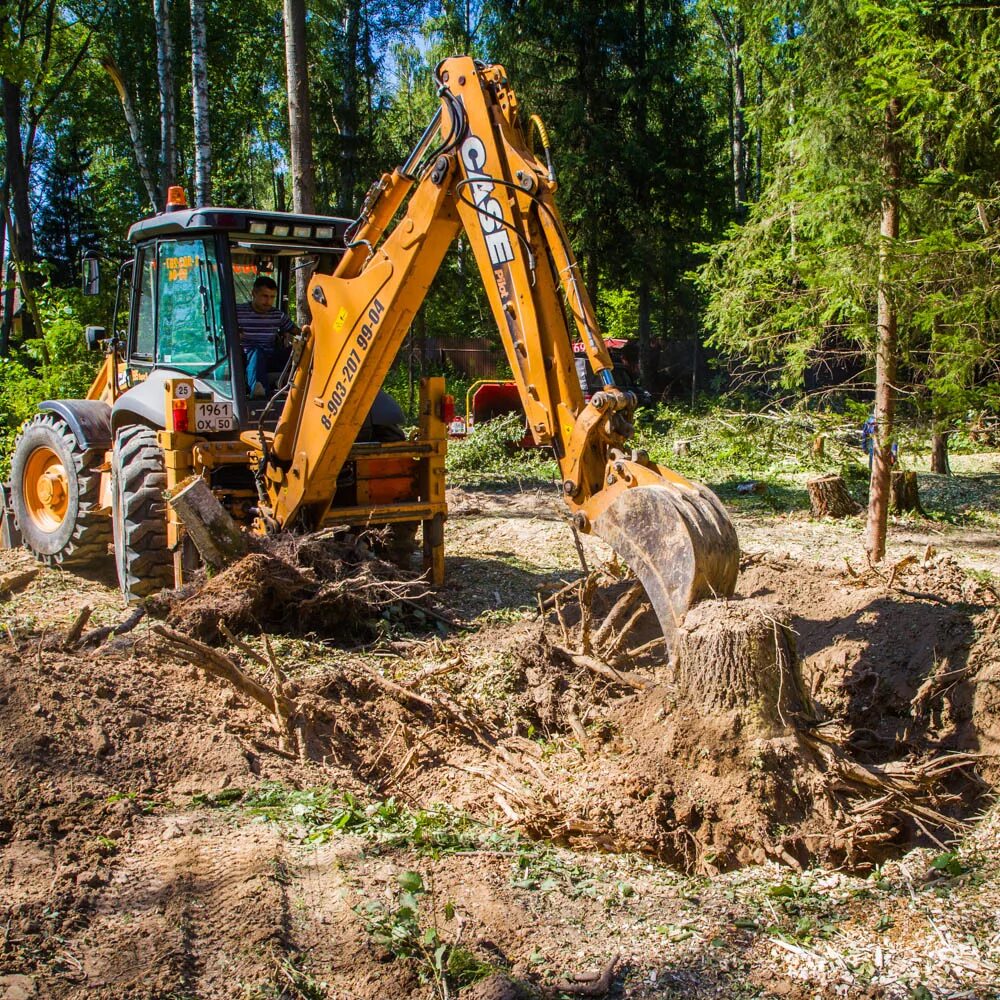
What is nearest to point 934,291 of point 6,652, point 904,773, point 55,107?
point 904,773

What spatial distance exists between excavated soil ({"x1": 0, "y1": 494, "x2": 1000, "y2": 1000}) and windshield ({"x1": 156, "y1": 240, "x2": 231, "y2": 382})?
5.58 ft

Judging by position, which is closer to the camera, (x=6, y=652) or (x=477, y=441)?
(x=6, y=652)

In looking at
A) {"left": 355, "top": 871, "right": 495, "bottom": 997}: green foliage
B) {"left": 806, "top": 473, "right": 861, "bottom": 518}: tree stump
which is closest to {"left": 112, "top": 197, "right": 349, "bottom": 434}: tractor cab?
{"left": 355, "top": 871, "right": 495, "bottom": 997}: green foliage

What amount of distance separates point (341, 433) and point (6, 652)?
258 centimetres

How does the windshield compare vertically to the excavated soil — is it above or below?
above

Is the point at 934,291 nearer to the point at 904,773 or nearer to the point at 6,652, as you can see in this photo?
the point at 904,773

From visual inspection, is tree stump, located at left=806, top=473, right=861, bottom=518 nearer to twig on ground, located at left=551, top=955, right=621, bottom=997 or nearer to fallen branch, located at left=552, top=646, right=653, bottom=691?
fallen branch, located at left=552, top=646, right=653, bottom=691

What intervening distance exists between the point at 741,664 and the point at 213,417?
4435 mm

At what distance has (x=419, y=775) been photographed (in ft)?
16.0

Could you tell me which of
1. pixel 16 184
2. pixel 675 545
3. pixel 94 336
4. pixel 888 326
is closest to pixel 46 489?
pixel 94 336

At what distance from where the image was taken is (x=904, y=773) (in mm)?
4418

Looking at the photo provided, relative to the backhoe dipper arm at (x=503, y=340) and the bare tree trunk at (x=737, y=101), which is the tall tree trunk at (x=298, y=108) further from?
the bare tree trunk at (x=737, y=101)

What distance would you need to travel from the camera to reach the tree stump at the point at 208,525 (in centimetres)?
658

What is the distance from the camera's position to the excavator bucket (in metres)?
4.57
